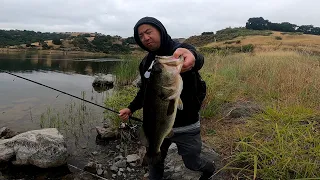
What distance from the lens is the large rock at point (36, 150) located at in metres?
5.86

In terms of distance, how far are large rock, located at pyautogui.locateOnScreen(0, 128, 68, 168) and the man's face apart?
4.00 metres

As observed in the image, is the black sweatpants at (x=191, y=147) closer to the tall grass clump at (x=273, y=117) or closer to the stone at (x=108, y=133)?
the tall grass clump at (x=273, y=117)

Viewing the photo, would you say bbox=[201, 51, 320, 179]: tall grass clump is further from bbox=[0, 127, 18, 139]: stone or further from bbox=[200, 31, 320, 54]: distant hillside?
bbox=[200, 31, 320, 54]: distant hillside

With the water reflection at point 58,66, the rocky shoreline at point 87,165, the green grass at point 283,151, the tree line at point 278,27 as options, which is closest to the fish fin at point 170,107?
the green grass at point 283,151

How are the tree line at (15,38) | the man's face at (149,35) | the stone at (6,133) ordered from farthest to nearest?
1. the tree line at (15,38)
2. the stone at (6,133)
3. the man's face at (149,35)

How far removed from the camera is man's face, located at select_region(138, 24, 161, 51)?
3016mm

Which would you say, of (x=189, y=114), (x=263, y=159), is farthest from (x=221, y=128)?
(x=189, y=114)

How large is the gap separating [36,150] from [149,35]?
167 inches

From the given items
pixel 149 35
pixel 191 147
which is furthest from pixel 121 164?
pixel 149 35

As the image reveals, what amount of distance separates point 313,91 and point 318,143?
323 cm

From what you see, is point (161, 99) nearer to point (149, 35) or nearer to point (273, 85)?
point (149, 35)

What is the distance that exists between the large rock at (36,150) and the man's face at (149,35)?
4.00 m

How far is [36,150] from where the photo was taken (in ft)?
19.4

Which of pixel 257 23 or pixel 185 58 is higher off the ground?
pixel 257 23
